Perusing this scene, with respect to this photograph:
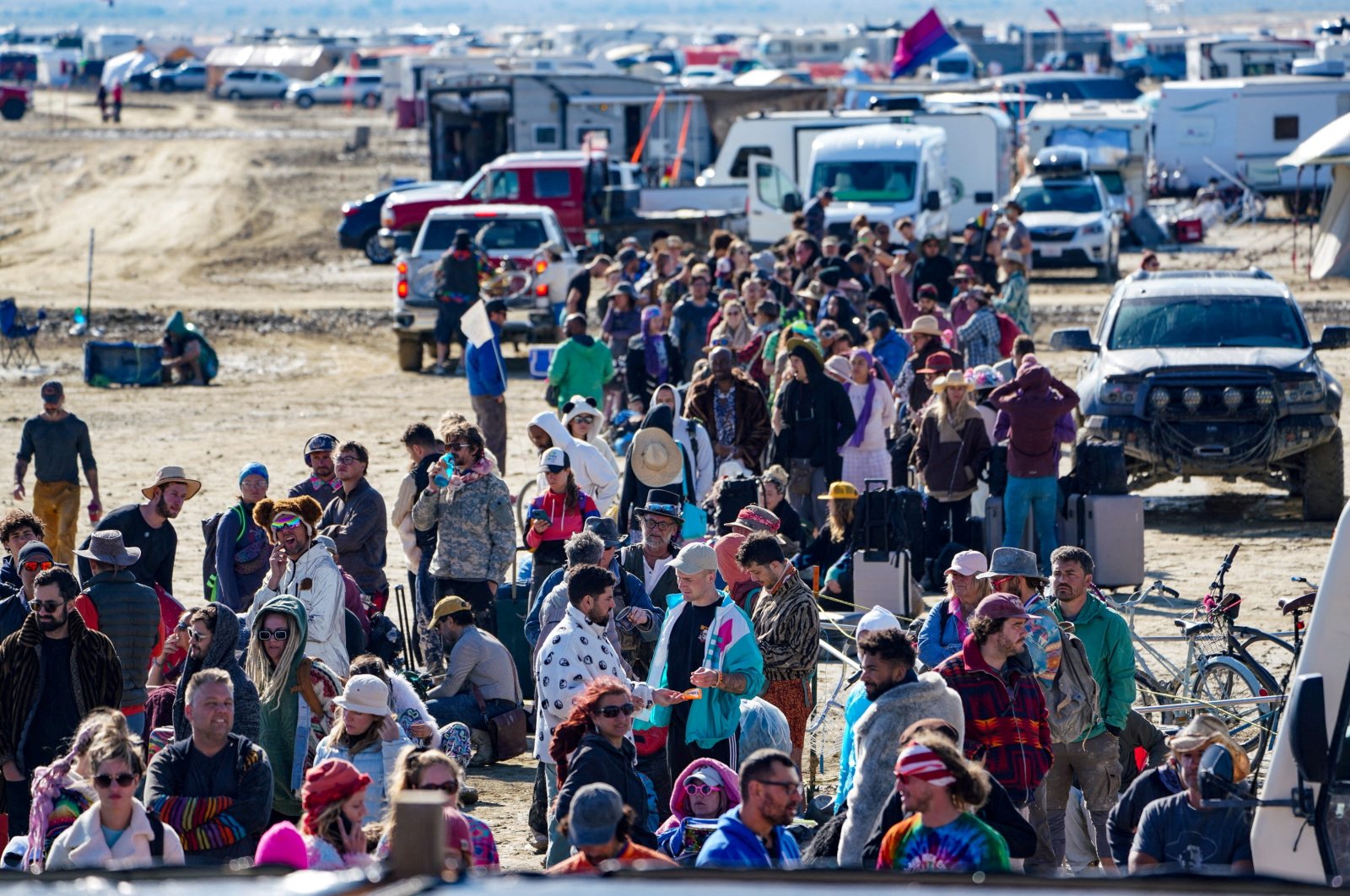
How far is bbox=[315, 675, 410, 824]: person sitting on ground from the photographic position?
22.5ft

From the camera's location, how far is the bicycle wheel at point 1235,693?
28.7 ft

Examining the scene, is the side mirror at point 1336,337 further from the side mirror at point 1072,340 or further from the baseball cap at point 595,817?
the baseball cap at point 595,817

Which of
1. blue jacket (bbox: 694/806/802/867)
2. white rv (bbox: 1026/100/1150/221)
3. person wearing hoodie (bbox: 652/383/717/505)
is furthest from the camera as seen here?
white rv (bbox: 1026/100/1150/221)

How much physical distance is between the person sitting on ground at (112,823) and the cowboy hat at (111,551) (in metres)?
2.75

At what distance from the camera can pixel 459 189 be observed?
1235 inches

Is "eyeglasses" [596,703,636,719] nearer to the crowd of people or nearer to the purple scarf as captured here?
the crowd of people

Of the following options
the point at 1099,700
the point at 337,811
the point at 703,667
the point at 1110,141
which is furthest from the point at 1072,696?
the point at 1110,141

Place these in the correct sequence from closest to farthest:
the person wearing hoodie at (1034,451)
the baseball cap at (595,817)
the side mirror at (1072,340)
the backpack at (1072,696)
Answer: the baseball cap at (595,817), the backpack at (1072,696), the person wearing hoodie at (1034,451), the side mirror at (1072,340)

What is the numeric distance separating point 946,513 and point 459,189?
19.9 m

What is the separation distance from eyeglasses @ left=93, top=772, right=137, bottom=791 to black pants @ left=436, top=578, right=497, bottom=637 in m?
4.34

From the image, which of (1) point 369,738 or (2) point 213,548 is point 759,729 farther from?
(2) point 213,548

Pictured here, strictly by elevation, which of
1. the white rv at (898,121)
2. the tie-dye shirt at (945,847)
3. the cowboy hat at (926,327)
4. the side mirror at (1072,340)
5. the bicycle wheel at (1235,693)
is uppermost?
the white rv at (898,121)

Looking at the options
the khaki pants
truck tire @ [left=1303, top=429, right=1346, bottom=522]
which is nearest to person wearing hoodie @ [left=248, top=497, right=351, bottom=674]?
the khaki pants

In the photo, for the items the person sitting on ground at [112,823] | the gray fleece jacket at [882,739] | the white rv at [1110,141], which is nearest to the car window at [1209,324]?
the gray fleece jacket at [882,739]
